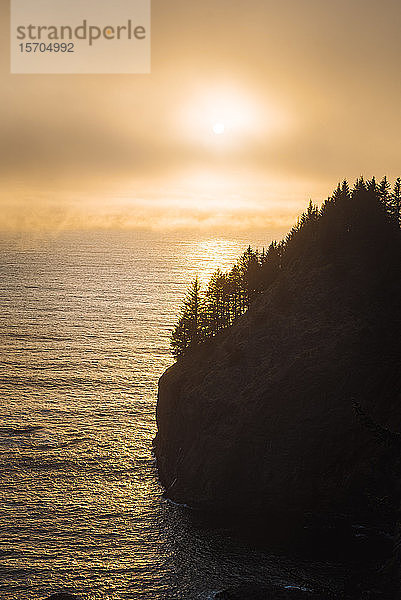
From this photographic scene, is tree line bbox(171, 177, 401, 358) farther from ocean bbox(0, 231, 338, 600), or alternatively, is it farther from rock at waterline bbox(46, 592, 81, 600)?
rock at waterline bbox(46, 592, 81, 600)

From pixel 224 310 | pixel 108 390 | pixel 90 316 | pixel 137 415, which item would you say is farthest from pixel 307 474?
pixel 90 316

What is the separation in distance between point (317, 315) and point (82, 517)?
42.3 metres

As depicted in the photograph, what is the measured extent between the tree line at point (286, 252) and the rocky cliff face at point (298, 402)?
17.8 feet

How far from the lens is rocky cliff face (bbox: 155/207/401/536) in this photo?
218 feet

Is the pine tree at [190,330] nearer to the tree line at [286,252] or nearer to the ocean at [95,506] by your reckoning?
the tree line at [286,252]

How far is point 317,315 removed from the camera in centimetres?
7900

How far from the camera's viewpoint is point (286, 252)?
101 metres

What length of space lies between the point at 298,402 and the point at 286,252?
37269mm

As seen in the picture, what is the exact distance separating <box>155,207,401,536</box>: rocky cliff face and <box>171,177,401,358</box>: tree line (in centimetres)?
544

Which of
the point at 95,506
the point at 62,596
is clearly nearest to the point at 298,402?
the point at 95,506

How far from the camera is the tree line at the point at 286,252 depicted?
9025 cm

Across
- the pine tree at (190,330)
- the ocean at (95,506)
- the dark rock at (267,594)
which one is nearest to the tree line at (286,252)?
the pine tree at (190,330)

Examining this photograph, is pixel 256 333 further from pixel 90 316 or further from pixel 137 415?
pixel 90 316

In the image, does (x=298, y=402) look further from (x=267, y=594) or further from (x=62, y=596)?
(x=62, y=596)
